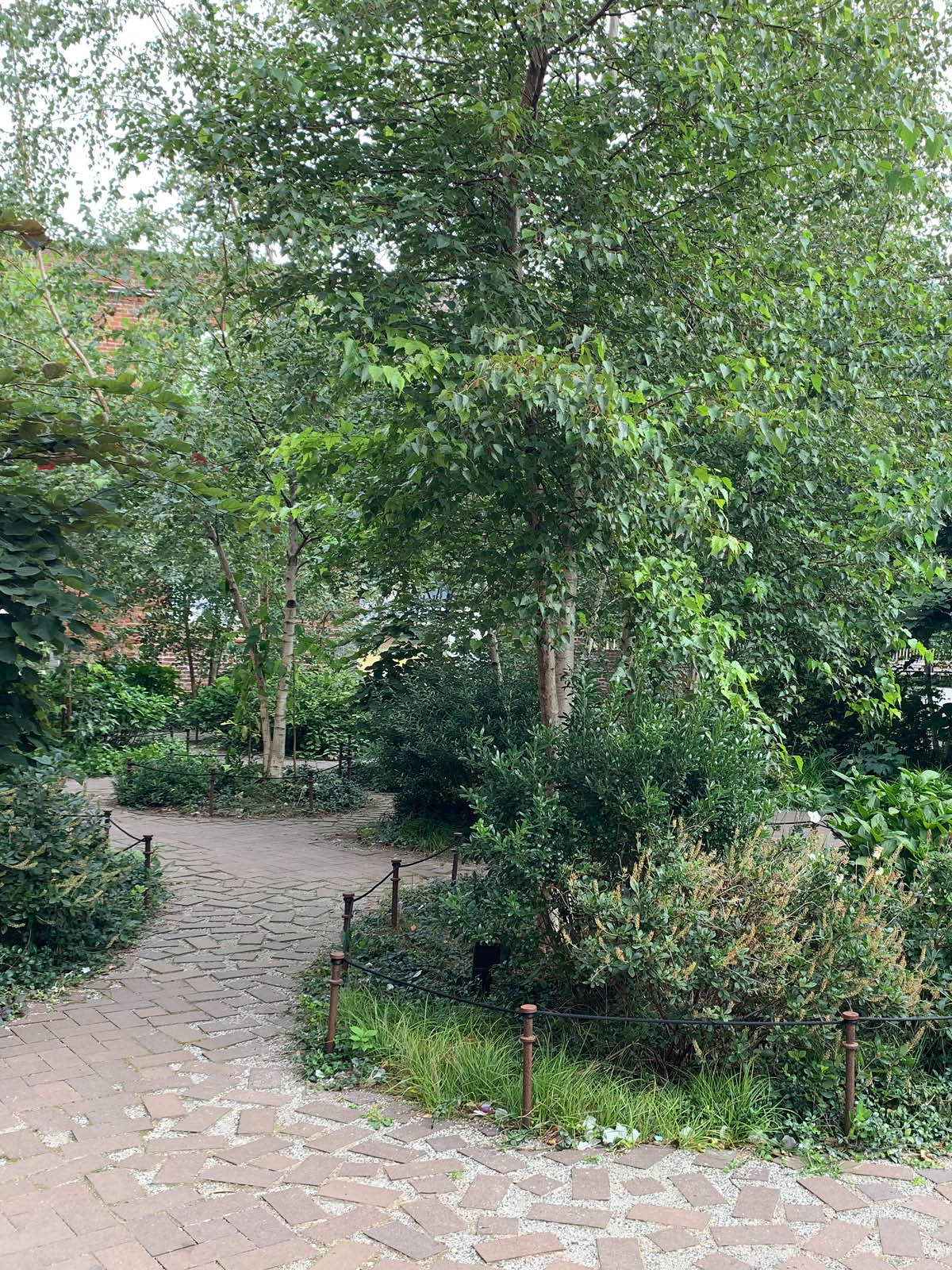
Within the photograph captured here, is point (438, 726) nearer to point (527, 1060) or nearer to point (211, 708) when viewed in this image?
point (527, 1060)

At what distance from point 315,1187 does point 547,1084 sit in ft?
3.55

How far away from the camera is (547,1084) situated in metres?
4.21

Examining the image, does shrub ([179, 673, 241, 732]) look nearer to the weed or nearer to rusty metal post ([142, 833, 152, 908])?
rusty metal post ([142, 833, 152, 908])

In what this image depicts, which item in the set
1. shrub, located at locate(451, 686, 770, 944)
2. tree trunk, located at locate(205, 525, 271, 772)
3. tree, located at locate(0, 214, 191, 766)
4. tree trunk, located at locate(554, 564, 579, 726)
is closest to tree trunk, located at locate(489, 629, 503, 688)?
tree trunk, located at locate(205, 525, 271, 772)

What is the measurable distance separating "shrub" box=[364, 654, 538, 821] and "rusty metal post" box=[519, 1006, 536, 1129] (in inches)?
207

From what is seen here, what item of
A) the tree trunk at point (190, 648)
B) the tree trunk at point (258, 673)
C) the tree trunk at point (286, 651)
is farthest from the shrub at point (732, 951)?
the tree trunk at point (190, 648)

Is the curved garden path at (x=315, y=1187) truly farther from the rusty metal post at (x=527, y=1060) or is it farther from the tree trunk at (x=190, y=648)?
the tree trunk at (x=190, y=648)

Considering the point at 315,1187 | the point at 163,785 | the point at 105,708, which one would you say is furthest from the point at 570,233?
the point at 105,708

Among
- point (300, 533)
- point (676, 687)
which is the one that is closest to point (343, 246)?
point (676, 687)

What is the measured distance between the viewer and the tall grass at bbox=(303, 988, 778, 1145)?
13.4 ft

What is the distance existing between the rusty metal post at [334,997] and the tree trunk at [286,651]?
7.61 m

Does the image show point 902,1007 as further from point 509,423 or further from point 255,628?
point 255,628

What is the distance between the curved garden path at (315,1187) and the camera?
3.22 meters

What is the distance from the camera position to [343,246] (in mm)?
5980
